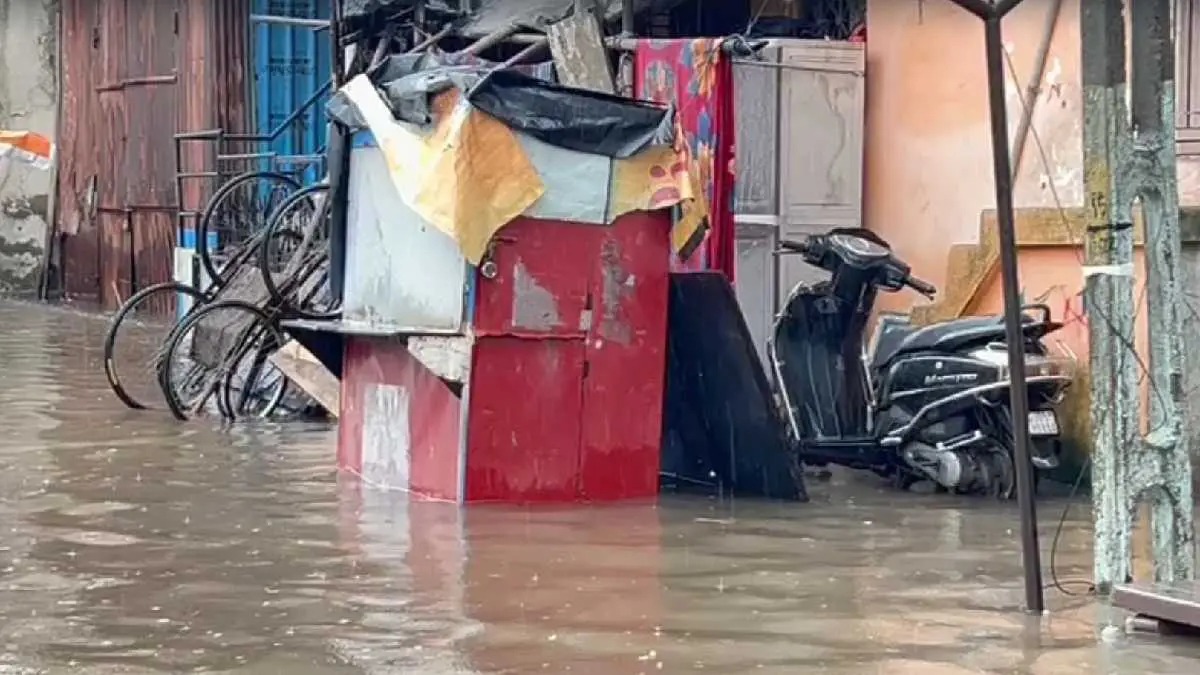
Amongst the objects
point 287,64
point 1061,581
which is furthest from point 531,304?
point 287,64

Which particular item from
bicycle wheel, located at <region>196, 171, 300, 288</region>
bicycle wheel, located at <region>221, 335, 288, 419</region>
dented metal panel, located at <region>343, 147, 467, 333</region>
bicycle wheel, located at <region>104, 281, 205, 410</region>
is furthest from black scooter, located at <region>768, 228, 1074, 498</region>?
bicycle wheel, located at <region>196, 171, 300, 288</region>

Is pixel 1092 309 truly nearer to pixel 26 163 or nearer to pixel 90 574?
pixel 90 574

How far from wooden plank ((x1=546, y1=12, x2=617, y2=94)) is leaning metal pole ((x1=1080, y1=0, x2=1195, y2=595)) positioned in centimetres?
654

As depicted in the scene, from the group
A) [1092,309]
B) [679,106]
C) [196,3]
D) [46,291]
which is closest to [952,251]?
[679,106]

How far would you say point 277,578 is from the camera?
305 inches

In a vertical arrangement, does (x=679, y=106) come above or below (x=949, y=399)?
above

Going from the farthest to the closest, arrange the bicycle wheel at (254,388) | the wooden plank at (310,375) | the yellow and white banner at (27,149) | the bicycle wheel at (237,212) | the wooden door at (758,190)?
the yellow and white banner at (27,149) < the bicycle wheel at (237,212) < the bicycle wheel at (254,388) < the wooden plank at (310,375) < the wooden door at (758,190)

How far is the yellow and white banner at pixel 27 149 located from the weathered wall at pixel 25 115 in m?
0.12

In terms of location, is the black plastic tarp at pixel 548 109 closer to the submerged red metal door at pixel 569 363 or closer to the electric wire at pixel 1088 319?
the submerged red metal door at pixel 569 363

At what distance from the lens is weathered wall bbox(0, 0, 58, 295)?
2598cm

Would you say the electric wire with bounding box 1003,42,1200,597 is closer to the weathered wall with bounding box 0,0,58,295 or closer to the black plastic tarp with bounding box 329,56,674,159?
the black plastic tarp with bounding box 329,56,674,159

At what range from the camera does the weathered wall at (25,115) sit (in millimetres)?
25984

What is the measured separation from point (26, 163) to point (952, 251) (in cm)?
1678

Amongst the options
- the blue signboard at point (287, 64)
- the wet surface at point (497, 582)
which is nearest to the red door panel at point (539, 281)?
the wet surface at point (497, 582)
